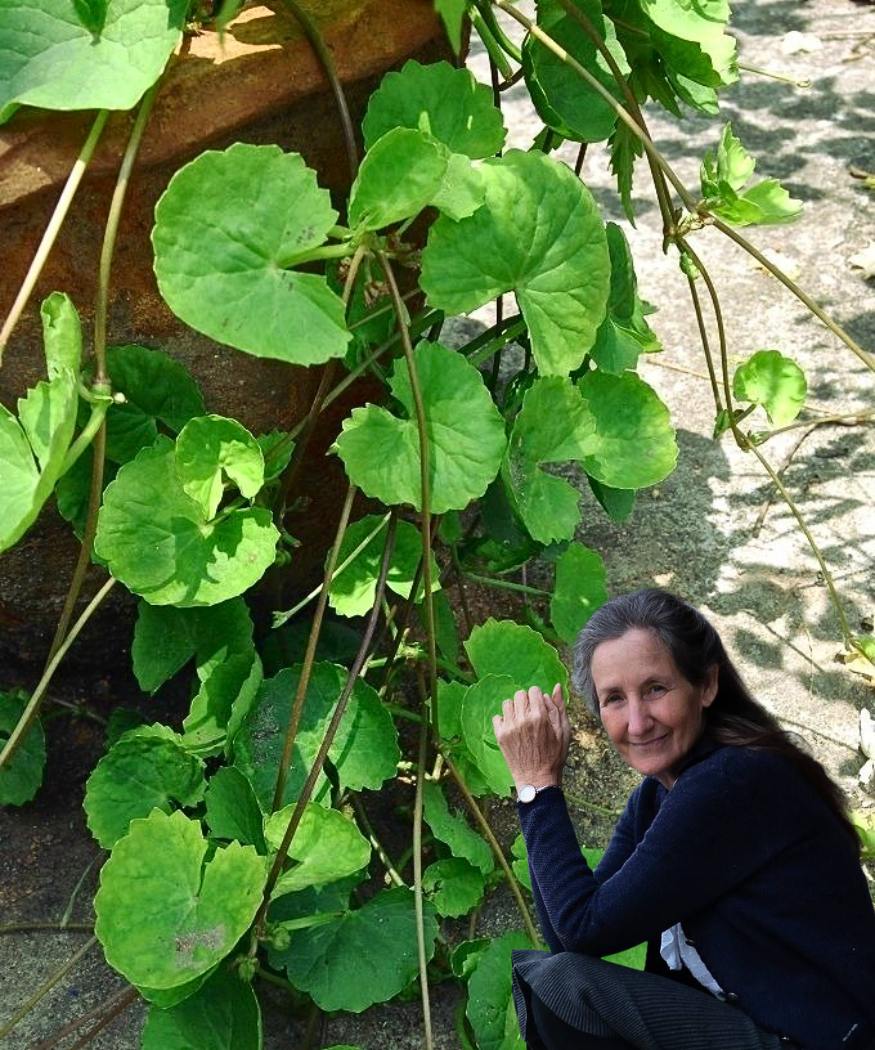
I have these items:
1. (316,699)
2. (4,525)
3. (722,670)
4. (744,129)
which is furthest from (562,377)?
(744,129)

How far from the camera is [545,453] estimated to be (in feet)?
4.96

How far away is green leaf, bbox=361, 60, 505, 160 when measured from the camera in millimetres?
1415

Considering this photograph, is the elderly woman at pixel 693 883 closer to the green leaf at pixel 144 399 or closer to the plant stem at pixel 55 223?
the green leaf at pixel 144 399

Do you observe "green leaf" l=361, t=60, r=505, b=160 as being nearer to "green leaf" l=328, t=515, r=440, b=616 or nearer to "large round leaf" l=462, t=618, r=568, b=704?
"green leaf" l=328, t=515, r=440, b=616

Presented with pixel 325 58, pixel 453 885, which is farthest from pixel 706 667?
pixel 325 58

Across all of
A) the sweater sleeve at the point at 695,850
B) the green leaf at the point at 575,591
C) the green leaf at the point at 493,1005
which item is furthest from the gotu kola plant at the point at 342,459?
Answer: the sweater sleeve at the point at 695,850

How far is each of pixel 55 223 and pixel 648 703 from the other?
0.76m

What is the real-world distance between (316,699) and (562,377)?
0.47 meters

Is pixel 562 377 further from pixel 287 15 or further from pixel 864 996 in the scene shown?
pixel 864 996

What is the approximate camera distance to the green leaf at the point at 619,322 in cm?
163

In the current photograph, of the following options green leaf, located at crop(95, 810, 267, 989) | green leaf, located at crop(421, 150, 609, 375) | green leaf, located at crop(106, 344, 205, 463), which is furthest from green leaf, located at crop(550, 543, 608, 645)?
green leaf, located at crop(95, 810, 267, 989)

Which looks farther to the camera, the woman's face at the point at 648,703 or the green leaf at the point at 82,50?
the woman's face at the point at 648,703

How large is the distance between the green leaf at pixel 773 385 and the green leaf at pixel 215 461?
77 cm

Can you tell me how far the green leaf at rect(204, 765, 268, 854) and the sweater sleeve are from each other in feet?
1.21
